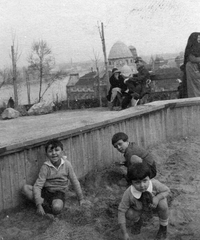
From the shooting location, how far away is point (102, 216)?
140 inches

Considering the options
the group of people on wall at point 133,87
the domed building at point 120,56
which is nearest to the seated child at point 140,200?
the group of people on wall at point 133,87

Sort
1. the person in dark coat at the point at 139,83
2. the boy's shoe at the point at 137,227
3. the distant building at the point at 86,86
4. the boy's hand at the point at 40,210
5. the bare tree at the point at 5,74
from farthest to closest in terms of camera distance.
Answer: the distant building at the point at 86,86
the bare tree at the point at 5,74
the person in dark coat at the point at 139,83
the boy's hand at the point at 40,210
the boy's shoe at the point at 137,227

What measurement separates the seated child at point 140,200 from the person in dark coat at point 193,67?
5.19 m

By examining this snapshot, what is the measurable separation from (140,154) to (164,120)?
2.45 m

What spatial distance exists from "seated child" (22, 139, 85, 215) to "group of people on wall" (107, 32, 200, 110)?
3970 mm

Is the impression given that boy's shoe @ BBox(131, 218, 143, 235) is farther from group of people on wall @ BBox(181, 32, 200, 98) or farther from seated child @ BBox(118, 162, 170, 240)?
group of people on wall @ BBox(181, 32, 200, 98)

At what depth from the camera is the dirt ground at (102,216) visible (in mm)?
3170

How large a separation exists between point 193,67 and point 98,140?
3964 millimetres

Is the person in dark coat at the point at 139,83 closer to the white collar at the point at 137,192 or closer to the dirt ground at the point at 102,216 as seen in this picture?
the dirt ground at the point at 102,216

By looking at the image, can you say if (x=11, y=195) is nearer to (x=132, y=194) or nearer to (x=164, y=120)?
(x=132, y=194)

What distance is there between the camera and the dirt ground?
10.4 feet

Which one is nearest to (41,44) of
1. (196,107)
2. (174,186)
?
(196,107)

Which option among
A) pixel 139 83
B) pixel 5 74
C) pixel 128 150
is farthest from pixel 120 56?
pixel 128 150

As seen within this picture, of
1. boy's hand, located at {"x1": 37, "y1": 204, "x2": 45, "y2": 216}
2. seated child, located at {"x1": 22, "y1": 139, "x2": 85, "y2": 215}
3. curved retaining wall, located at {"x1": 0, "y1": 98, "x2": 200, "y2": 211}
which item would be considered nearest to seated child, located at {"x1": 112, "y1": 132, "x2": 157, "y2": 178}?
seated child, located at {"x1": 22, "y1": 139, "x2": 85, "y2": 215}
